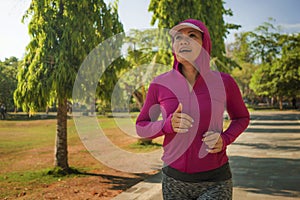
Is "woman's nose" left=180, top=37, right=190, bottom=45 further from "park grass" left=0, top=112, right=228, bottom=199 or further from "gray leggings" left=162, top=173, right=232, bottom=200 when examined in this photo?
"park grass" left=0, top=112, right=228, bottom=199

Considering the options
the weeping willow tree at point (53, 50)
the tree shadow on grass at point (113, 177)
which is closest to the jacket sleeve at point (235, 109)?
the tree shadow on grass at point (113, 177)

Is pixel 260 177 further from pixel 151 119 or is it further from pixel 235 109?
pixel 151 119

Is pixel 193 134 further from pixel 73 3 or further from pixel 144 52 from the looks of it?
pixel 144 52

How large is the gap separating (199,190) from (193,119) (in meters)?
0.47

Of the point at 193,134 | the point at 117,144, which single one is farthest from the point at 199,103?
the point at 117,144

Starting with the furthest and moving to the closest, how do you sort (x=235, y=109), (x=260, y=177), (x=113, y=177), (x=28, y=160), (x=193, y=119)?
(x=28, y=160), (x=113, y=177), (x=260, y=177), (x=235, y=109), (x=193, y=119)

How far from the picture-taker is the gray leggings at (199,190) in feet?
6.64

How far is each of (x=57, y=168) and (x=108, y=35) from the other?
3.41m

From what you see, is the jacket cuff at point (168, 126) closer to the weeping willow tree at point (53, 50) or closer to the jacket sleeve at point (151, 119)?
the jacket sleeve at point (151, 119)

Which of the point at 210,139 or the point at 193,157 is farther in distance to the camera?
the point at 193,157

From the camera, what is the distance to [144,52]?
12.5 meters

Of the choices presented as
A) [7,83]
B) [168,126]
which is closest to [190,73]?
[168,126]

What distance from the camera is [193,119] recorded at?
6.71 ft

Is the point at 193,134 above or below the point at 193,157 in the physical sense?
above
